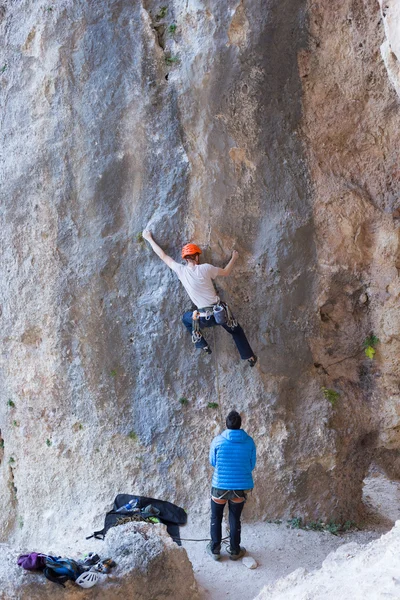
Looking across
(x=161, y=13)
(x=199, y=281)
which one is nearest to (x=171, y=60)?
(x=161, y=13)

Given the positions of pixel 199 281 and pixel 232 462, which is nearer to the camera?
pixel 232 462

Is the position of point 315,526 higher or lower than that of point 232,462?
lower

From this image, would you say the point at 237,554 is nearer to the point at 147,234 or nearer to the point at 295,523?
the point at 295,523

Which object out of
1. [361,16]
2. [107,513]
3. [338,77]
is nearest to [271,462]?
[107,513]

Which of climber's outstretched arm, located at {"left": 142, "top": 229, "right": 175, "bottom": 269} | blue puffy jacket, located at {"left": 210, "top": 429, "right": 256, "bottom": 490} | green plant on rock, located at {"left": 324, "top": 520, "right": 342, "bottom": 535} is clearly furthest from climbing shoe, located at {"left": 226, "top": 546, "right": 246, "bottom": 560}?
climber's outstretched arm, located at {"left": 142, "top": 229, "right": 175, "bottom": 269}

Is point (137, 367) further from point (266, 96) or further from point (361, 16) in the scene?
point (361, 16)

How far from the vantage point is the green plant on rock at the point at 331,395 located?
7297 millimetres

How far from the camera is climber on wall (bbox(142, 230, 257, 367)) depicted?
6914 mm

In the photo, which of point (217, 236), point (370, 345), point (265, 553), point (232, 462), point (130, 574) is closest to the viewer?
point (130, 574)

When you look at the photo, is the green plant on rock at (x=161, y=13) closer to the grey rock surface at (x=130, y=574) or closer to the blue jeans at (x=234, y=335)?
the blue jeans at (x=234, y=335)

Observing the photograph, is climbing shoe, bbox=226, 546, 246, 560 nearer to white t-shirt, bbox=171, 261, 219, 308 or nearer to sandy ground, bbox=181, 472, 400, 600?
sandy ground, bbox=181, 472, 400, 600

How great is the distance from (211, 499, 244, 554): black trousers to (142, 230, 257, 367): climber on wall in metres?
1.85

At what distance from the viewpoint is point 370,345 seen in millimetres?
7359

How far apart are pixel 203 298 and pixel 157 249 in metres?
0.81
